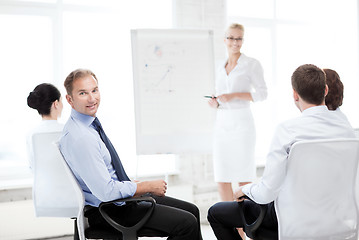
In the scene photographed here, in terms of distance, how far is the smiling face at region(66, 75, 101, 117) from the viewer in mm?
2076

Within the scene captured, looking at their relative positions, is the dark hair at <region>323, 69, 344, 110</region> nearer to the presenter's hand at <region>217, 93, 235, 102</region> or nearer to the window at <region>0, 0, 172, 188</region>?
the presenter's hand at <region>217, 93, 235, 102</region>

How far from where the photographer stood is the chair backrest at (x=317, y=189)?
171 centimetres

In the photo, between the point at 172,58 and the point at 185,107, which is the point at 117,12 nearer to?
the point at 172,58

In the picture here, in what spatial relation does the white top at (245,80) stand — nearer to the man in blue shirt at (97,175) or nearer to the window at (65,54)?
the window at (65,54)

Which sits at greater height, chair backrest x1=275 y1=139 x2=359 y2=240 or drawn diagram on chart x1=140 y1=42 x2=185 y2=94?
drawn diagram on chart x1=140 y1=42 x2=185 y2=94

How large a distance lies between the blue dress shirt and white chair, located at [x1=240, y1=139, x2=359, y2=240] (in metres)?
0.73

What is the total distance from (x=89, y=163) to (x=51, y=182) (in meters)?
0.63

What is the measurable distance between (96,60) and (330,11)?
10.5 feet

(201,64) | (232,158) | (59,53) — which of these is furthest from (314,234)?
(59,53)

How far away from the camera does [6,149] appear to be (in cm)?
375

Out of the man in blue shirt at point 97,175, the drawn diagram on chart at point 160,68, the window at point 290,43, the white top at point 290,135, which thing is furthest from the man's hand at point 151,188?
the window at point 290,43

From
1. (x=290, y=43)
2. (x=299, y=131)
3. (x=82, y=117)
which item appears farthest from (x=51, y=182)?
(x=290, y=43)

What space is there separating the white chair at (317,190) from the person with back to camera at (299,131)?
0.05m

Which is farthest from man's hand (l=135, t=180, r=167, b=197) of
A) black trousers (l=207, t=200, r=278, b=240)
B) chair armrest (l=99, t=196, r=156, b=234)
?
black trousers (l=207, t=200, r=278, b=240)
